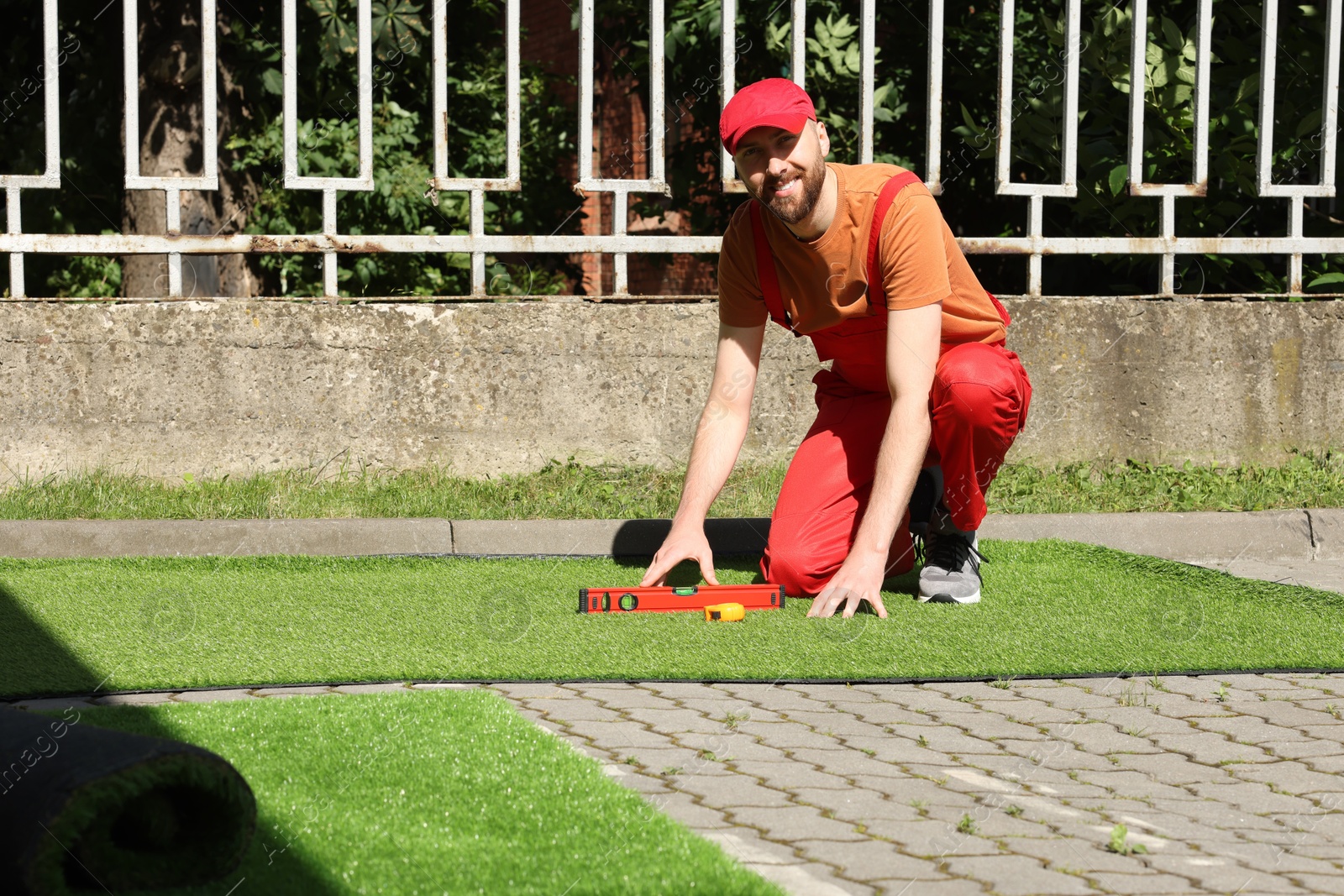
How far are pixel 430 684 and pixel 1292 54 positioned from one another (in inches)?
234

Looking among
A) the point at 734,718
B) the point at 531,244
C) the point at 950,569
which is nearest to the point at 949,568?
the point at 950,569

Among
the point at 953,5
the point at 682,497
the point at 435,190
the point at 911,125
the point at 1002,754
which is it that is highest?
the point at 953,5

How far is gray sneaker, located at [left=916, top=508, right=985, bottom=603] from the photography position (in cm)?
432

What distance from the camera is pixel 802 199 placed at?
395 cm

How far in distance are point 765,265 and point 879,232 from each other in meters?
0.43

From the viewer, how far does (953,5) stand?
8.34 meters

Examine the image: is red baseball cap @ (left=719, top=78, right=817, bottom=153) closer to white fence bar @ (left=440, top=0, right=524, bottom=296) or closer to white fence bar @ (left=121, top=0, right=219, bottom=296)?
white fence bar @ (left=440, top=0, right=524, bottom=296)

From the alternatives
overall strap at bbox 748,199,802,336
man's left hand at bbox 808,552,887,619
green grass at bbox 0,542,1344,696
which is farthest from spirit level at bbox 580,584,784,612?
overall strap at bbox 748,199,802,336

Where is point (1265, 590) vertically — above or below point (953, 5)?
below

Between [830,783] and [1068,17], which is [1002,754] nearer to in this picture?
[830,783]

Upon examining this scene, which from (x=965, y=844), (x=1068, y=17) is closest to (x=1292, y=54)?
(x=1068, y=17)

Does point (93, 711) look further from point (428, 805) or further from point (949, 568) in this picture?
point (949, 568)

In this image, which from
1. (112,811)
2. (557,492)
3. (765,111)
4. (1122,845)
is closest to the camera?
(112,811)

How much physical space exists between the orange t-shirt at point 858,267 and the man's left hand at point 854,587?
731 millimetres
